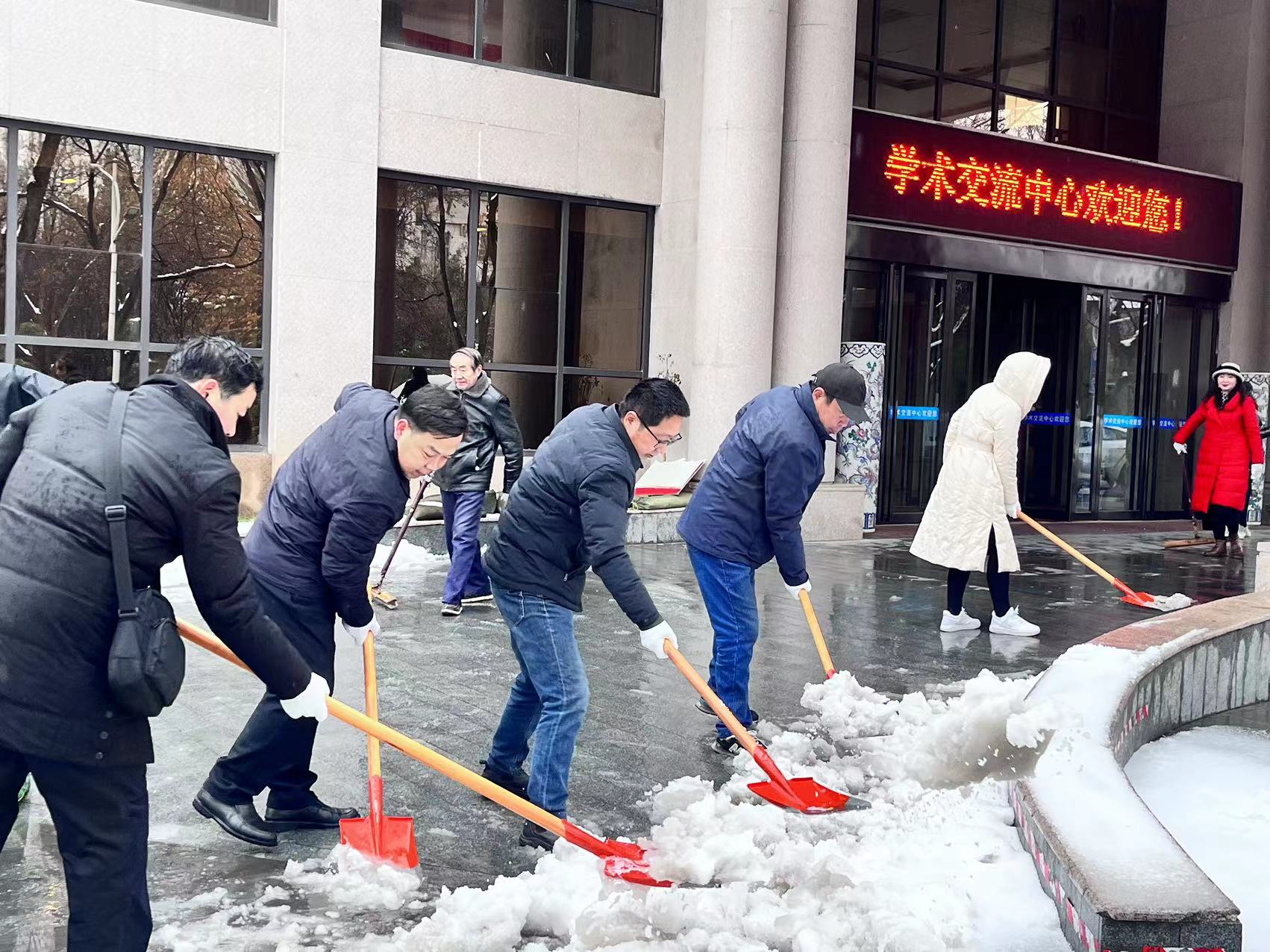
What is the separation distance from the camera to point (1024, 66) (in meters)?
17.6

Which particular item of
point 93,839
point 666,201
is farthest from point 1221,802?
point 666,201

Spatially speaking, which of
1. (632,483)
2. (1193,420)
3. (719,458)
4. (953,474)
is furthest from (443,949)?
(1193,420)

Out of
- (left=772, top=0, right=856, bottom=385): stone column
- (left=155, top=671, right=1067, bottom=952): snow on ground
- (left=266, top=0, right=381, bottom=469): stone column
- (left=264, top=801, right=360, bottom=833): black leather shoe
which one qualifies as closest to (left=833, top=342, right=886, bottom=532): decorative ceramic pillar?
(left=772, top=0, right=856, bottom=385): stone column

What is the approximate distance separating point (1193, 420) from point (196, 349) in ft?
41.5

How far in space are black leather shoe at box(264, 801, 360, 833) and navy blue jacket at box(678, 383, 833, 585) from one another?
204 cm

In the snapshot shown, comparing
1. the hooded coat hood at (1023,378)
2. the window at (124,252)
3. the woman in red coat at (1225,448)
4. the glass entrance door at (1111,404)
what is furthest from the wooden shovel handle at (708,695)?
the glass entrance door at (1111,404)

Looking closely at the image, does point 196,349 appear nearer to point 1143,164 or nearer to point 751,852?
point 751,852

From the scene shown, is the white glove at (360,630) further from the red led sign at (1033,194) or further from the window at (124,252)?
the red led sign at (1033,194)

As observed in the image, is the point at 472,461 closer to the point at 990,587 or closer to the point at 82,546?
the point at 990,587

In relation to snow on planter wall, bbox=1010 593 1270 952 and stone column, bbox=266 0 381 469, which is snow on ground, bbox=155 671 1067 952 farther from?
stone column, bbox=266 0 381 469

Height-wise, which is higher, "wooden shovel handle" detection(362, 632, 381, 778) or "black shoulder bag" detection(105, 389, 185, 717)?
"black shoulder bag" detection(105, 389, 185, 717)

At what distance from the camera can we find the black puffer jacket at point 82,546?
9.25 feet

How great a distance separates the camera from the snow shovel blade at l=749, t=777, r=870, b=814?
16.4ft

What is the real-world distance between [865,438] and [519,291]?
160 inches
